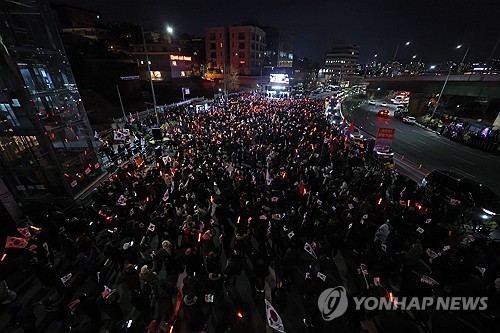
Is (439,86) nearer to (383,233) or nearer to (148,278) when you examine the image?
(383,233)

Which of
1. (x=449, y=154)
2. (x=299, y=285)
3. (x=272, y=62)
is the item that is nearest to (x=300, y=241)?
(x=299, y=285)

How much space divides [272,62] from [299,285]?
9631cm

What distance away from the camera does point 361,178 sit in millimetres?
11820

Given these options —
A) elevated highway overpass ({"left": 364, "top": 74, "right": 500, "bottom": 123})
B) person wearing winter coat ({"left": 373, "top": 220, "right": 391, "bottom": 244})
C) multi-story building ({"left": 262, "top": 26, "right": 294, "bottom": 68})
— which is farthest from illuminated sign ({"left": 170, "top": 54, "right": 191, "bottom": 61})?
person wearing winter coat ({"left": 373, "top": 220, "right": 391, "bottom": 244})

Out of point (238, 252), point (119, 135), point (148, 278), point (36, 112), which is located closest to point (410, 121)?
point (238, 252)

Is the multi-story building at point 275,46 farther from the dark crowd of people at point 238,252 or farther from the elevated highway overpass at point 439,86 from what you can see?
the dark crowd of people at point 238,252

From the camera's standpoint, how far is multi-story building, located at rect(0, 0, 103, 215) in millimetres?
9312

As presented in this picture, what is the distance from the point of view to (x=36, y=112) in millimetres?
9773

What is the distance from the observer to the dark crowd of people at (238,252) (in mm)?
5945

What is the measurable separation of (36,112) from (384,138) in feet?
62.2

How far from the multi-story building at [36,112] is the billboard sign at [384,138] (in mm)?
18068

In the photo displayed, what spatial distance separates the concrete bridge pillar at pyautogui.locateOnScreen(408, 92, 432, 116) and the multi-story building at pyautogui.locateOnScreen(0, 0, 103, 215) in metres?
47.5

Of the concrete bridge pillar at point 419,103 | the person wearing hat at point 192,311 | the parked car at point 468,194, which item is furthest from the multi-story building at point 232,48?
the person wearing hat at point 192,311

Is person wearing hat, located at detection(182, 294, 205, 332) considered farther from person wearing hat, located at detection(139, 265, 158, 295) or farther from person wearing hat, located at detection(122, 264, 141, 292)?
person wearing hat, located at detection(122, 264, 141, 292)
